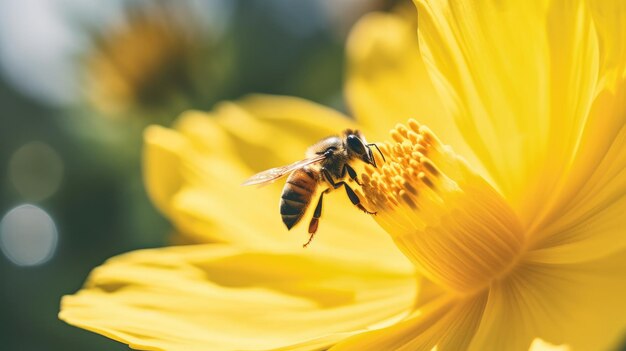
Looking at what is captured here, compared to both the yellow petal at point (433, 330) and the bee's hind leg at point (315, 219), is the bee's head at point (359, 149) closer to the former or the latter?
the bee's hind leg at point (315, 219)

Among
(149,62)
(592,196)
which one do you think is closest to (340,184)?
(592,196)

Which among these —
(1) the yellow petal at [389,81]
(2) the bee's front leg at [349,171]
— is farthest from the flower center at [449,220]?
(1) the yellow petal at [389,81]

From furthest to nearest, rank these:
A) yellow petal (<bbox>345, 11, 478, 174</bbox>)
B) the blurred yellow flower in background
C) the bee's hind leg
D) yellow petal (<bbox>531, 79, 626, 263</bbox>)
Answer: the blurred yellow flower in background < yellow petal (<bbox>345, 11, 478, 174</bbox>) < the bee's hind leg < yellow petal (<bbox>531, 79, 626, 263</bbox>)

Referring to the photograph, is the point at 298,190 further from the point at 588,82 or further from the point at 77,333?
the point at 77,333

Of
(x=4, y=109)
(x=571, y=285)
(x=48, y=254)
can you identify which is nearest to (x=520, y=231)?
(x=571, y=285)

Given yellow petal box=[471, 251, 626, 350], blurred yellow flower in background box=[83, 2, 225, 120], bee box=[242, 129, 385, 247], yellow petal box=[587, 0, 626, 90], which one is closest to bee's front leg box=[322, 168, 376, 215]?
bee box=[242, 129, 385, 247]

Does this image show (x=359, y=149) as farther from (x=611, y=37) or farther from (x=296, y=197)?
(x=611, y=37)

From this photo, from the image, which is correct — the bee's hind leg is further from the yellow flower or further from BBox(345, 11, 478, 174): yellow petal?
BBox(345, 11, 478, 174): yellow petal
